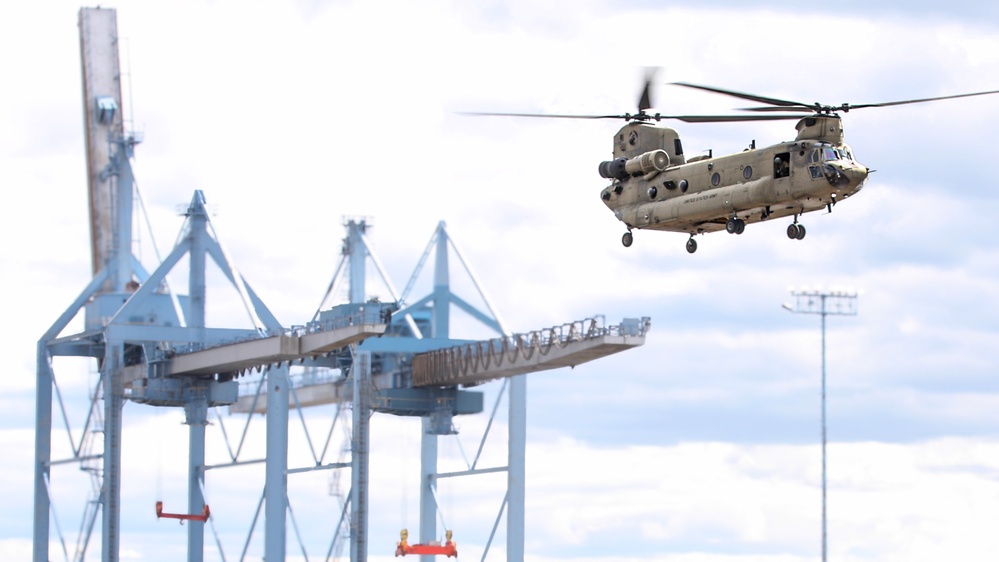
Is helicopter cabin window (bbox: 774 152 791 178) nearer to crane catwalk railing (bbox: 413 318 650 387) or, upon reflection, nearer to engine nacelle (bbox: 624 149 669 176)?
engine nacelle (bbox: 624 149 669 176)

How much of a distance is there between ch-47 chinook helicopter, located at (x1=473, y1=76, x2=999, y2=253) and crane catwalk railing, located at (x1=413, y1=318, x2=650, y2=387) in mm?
24497

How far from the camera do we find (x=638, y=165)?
68.9 m

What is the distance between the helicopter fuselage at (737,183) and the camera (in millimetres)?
63219

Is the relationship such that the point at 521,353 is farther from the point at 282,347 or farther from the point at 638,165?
the point at 638,165

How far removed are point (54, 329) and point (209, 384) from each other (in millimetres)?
11163

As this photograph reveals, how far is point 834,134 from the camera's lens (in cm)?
6438

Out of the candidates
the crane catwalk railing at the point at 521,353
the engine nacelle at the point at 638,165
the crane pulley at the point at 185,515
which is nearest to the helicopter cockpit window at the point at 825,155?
the engine nacelle at the point at 638,165

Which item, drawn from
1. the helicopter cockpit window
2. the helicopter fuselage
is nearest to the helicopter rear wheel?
the helicopter fuselage

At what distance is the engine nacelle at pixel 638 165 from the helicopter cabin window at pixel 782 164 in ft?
16.7

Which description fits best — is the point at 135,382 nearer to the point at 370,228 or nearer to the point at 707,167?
the point at 370,228

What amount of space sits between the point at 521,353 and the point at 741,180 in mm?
36790

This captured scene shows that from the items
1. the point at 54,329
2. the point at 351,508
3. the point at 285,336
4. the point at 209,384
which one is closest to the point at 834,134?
the point at 285,336

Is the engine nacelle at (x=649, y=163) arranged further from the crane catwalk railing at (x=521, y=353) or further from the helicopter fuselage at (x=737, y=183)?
the crane catwalk railing at (x=521, y=353)

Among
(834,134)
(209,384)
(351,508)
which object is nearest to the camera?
(834,134)
